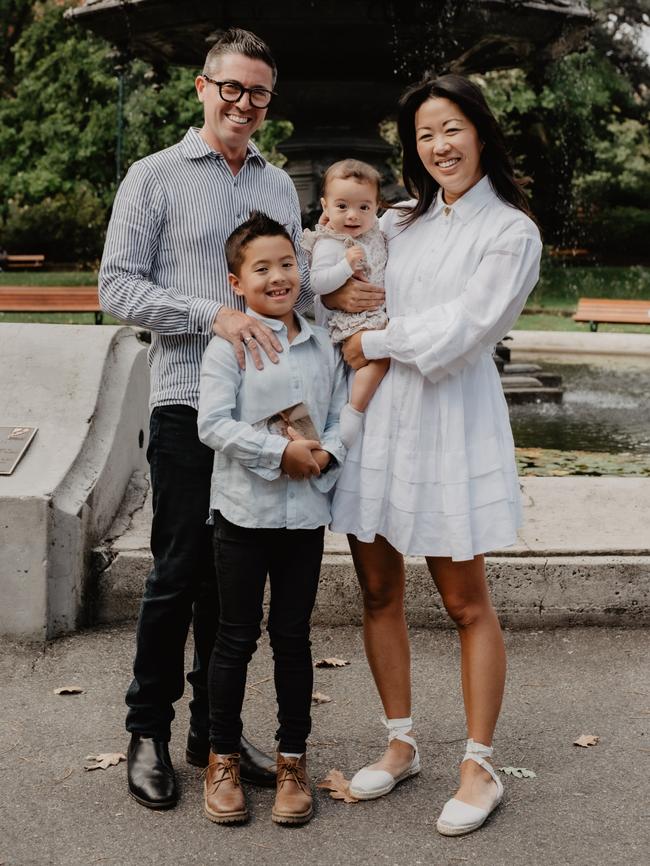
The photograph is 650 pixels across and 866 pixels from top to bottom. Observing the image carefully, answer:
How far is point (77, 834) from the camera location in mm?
3049

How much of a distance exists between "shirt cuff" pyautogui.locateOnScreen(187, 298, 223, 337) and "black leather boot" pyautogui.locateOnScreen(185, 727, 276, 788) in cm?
126

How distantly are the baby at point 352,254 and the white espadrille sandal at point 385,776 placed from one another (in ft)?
2.88

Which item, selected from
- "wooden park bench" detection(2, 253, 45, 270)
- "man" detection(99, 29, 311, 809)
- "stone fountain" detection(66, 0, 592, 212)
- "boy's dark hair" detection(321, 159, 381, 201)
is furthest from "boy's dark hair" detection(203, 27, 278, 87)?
"wooden park bench" detection(2, 253, 45, 270)

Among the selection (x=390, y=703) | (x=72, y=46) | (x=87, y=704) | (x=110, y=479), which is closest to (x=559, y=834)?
(x=390, y=703)

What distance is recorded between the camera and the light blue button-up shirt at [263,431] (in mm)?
3053

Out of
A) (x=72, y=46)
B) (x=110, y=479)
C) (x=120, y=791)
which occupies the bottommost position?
(x=120, y=791)

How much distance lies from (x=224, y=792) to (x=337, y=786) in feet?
1.18

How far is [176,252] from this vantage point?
3258 millimetres

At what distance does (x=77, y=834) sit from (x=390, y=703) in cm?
98

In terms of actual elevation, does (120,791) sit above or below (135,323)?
below

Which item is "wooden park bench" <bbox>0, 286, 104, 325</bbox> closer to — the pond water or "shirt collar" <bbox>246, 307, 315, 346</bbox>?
the pond water

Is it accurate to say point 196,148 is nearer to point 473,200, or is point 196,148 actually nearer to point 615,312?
point 473,200

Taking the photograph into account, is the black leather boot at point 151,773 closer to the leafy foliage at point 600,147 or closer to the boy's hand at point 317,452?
the boy's hand at point 317,452

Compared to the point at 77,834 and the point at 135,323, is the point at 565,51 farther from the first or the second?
the point at 77,834
